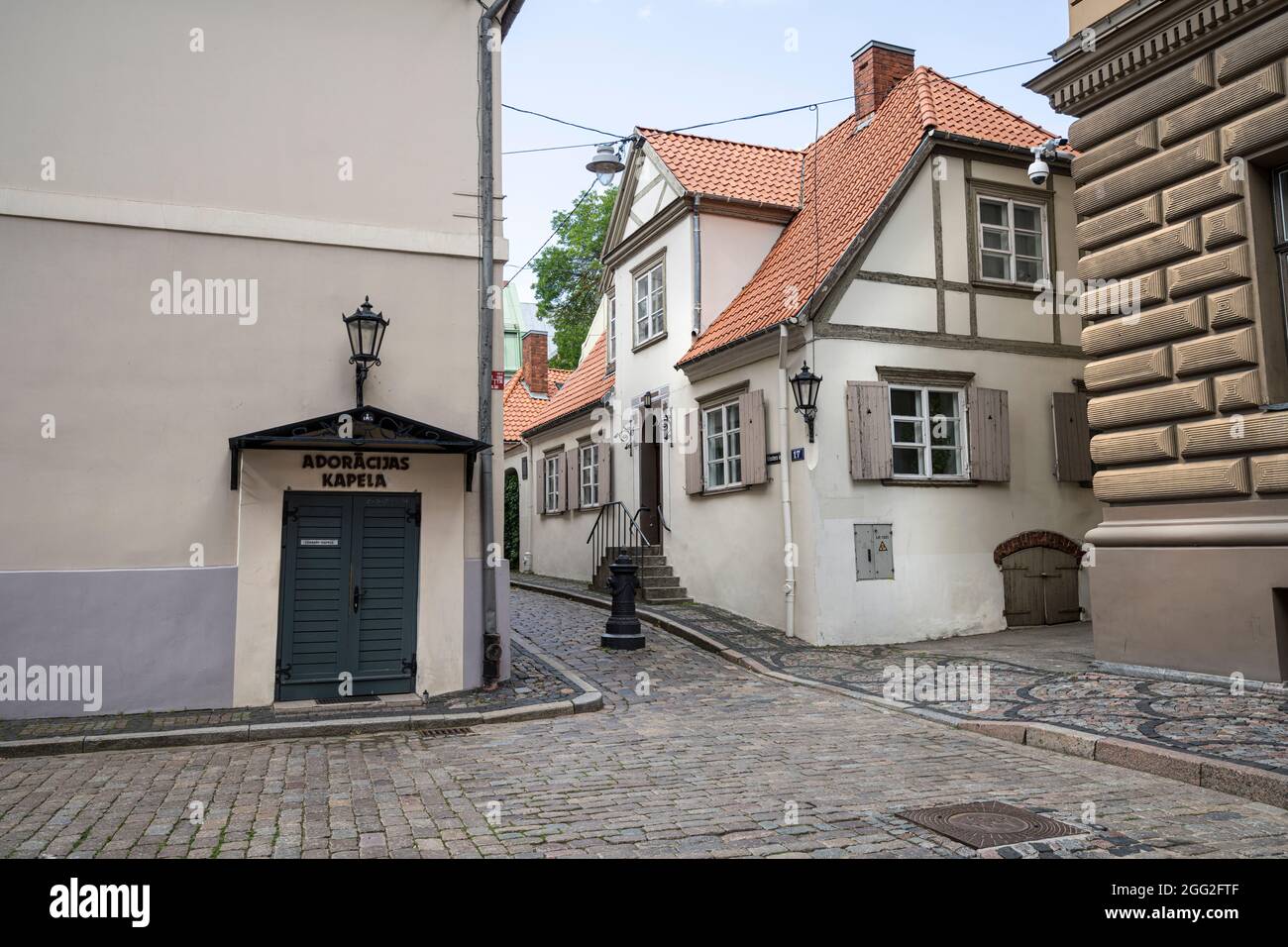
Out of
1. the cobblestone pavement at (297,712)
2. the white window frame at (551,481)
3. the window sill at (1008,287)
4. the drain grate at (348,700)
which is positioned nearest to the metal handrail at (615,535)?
the white window frame at (551,481)

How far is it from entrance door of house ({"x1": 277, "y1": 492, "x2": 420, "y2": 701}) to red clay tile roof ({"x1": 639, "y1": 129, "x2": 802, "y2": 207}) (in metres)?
9.03

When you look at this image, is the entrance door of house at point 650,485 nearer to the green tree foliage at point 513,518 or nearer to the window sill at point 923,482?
the window sill at point 923,482

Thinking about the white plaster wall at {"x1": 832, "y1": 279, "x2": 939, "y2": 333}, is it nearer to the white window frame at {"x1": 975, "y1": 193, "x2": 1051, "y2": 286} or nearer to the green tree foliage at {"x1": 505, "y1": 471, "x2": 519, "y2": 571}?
the white window frame at {"x1": 975, "y1": 193, "x2": 1051, "y2": 286}

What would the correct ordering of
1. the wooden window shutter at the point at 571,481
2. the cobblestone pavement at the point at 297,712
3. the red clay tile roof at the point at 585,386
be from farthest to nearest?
the wooden window shutter at the point at 571,481 < the red clay tile roof at the point at 585,386 < the cobblestone pavement at the point at 297,712

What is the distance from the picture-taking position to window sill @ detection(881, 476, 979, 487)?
1359 centimetres

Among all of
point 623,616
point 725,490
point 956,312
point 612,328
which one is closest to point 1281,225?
point 956,312

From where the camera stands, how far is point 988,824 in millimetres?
5359

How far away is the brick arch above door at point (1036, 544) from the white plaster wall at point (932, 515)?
0.10m

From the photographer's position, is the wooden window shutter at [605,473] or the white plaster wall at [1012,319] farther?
the wooden window shutter at [605,473]

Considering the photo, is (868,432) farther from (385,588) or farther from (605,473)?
(605,473)

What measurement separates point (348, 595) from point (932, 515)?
8.04 metres

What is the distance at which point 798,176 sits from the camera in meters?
18.6

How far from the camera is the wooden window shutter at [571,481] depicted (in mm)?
22688
